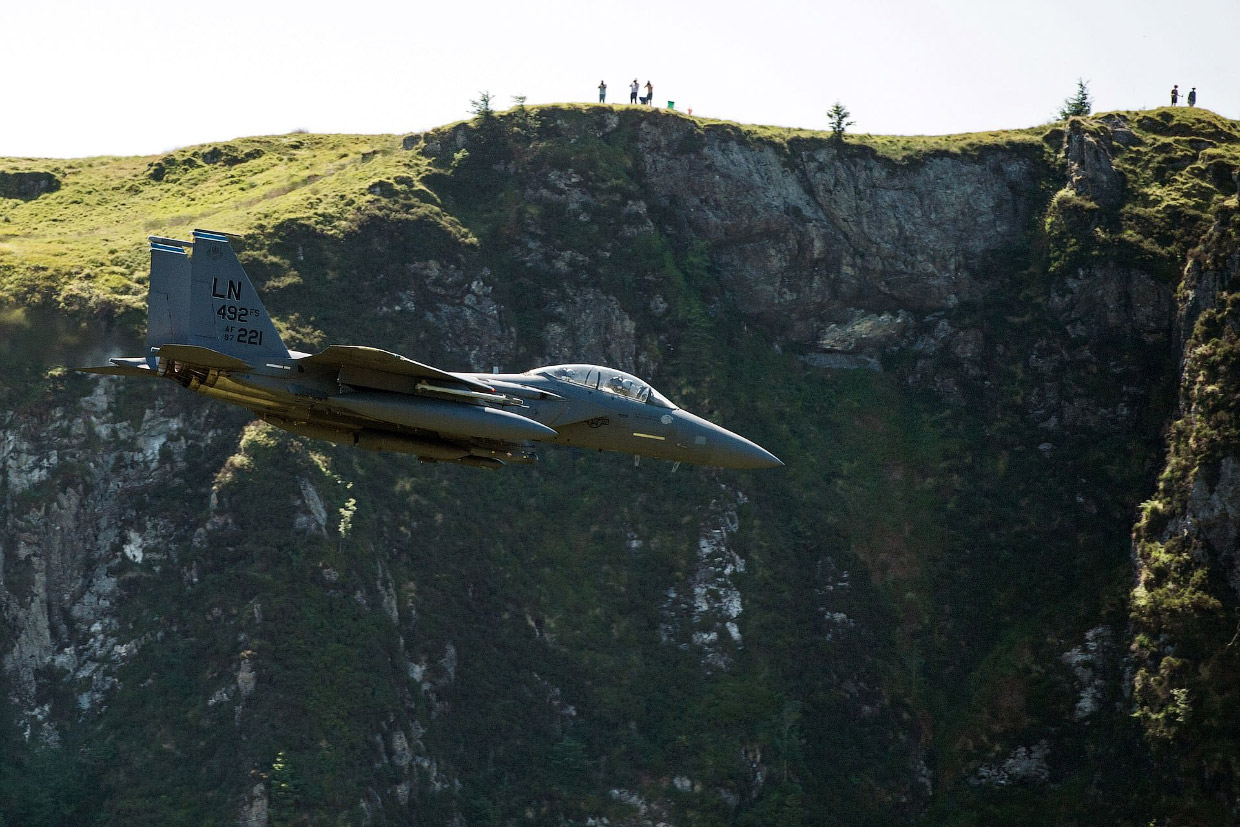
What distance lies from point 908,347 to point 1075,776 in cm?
2650

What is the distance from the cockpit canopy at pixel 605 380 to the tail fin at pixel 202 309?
739 cm

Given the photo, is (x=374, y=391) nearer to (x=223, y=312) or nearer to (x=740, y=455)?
(x=223, y=312)

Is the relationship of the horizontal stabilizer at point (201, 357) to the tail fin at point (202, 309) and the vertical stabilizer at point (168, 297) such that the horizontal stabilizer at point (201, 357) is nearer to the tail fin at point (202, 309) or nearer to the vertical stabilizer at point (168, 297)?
the tail fin at point (202, 309)

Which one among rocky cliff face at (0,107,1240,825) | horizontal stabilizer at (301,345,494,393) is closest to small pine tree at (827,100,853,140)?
rocky cliff face at (0,107,1240,825)

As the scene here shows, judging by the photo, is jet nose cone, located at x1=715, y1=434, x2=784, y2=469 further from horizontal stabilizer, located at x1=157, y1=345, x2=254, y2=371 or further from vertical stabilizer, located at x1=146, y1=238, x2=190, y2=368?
vertical stabilizer, located at x1=146, y1=238, x2=190, y2=368

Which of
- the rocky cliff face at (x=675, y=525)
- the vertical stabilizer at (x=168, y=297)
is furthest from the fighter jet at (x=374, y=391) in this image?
the rocky cliff face at (x=675, y=525)

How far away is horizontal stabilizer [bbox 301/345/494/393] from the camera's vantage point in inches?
1260

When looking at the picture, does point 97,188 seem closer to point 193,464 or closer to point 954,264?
point 193,464

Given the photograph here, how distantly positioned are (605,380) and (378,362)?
7.13 meters

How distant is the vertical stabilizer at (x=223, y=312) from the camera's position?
1356 inches

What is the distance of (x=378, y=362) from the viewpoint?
107ft

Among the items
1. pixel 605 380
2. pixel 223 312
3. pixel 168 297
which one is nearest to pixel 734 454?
pixel 605 380

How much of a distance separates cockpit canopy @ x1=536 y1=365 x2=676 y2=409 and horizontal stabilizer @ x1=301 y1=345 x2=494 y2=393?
11.5 ft

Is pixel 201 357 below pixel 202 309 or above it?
below
